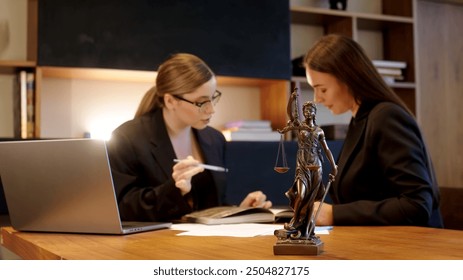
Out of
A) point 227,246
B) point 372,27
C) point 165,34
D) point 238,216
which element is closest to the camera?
point 227,246

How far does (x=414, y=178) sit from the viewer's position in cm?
155

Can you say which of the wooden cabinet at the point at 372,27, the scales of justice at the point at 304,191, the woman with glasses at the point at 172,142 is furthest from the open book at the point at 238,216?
the wooden cabinet at the point at 372,27

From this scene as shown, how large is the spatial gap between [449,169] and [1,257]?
9.48ft

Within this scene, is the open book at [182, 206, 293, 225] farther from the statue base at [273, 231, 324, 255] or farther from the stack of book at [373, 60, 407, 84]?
the stack of book at [373, 60, 407, 84]

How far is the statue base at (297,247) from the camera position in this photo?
908 millimetres

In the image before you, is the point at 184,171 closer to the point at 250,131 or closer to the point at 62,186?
the point at 62,186

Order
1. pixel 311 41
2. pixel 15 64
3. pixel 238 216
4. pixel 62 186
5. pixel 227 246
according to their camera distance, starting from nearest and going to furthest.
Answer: pixel 227 246 → pixel 62 186 → pixel 238 216 → pixel 15 64 → pixel 311 41

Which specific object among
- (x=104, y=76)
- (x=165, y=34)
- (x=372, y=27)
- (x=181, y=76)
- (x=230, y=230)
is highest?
(x=372, y=27)

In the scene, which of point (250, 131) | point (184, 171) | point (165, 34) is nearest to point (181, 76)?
point (184, 171)

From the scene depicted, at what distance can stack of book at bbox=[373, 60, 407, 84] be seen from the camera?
357cm

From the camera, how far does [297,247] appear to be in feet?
2.98

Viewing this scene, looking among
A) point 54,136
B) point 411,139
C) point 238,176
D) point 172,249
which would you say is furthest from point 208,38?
point 172,249

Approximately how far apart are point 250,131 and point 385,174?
1.60 meters

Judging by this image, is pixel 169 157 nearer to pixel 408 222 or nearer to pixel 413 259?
pixel 408 222
